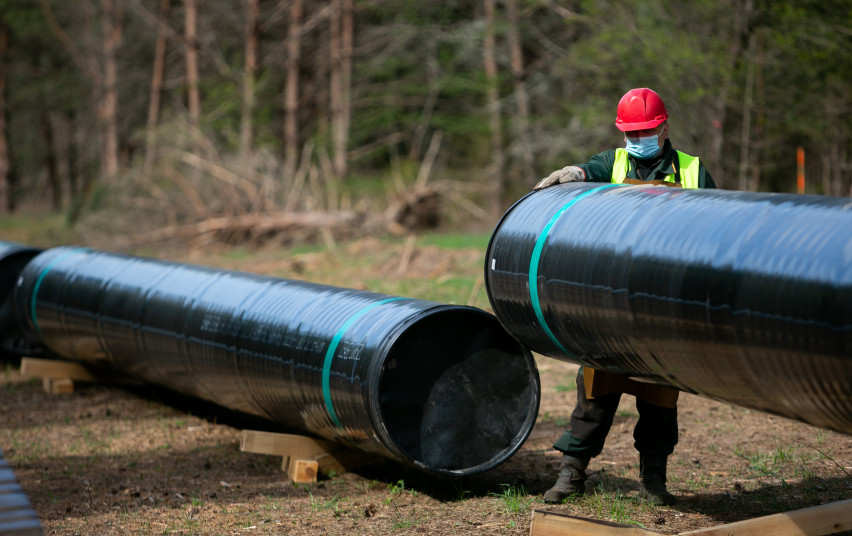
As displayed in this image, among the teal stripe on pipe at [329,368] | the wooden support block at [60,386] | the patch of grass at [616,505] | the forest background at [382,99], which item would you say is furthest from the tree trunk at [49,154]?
the patch of grass at [616,505]

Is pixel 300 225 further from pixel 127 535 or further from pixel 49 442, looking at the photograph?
pixel 127 535

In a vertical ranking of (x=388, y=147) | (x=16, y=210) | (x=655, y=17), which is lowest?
(x=16, y=210)

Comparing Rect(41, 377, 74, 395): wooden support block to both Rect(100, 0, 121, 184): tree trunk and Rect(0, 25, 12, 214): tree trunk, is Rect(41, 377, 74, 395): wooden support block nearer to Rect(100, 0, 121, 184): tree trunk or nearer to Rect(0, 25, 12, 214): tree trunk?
Rect(100, 0, 121, 184): tree trunk

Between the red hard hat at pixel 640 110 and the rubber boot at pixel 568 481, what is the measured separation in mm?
1800

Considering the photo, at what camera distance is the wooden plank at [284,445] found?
19.7ft

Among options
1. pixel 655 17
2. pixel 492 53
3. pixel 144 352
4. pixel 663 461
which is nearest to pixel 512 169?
pixel 492 53

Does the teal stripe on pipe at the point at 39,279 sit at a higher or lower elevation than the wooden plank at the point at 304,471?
higher

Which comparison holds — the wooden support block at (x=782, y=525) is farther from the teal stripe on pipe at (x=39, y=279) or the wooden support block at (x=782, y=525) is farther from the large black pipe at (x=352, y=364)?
the teal stripe on pipe at (x=39, y=279)

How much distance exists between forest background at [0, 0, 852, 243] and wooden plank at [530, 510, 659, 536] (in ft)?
33.6

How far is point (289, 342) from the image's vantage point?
579cm

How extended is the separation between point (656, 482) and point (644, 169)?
1.68 m

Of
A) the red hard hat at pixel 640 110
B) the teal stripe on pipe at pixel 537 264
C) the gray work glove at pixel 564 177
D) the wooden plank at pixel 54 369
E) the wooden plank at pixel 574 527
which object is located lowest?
the wooden plank at pixel 54 369

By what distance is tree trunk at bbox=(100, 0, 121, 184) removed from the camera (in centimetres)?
→ 3350

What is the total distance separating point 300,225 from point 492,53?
437 inches
